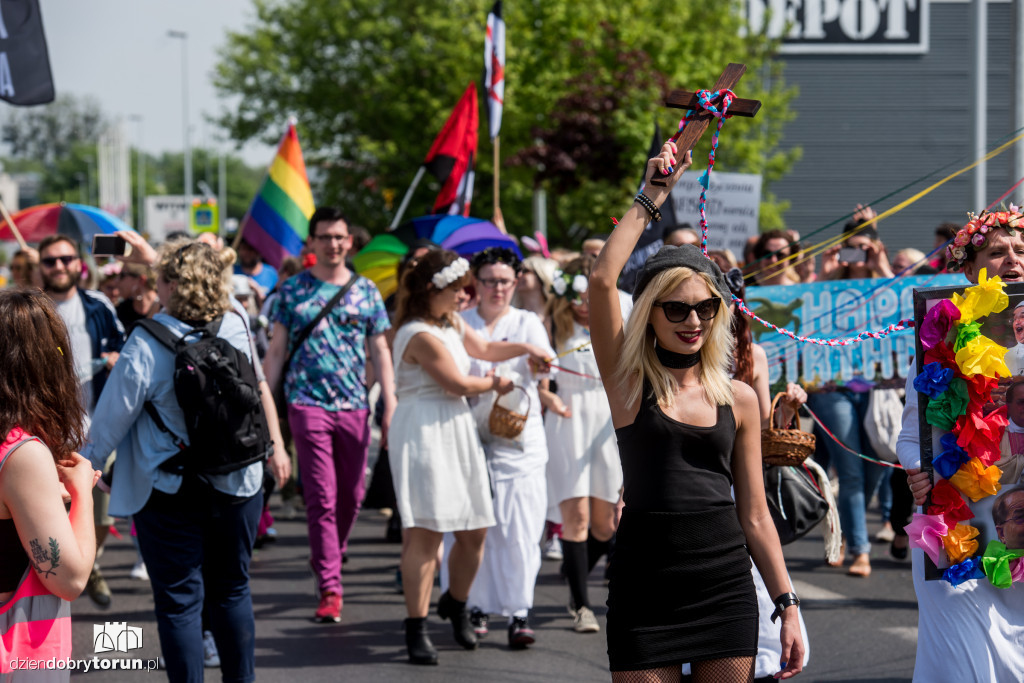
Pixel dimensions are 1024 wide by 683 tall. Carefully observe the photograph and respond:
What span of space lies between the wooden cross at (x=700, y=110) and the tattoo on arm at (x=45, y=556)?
5.94 feet

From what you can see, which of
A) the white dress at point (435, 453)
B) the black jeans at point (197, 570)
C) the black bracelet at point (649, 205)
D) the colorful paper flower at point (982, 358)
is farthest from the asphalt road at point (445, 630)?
the black bracelet at point (649, 205)

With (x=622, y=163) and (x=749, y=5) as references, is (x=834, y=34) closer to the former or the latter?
(x=749, y=5)

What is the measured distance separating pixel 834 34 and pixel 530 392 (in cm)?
2942

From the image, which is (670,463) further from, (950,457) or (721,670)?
(950,457)

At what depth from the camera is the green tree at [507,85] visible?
63.9 ft

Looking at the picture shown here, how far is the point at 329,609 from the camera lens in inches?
265

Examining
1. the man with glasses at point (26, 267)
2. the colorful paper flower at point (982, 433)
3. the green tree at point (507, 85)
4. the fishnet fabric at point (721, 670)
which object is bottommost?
the fishnet fabric at point (721, 670)

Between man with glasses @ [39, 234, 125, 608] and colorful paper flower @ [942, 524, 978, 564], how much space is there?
507 cm

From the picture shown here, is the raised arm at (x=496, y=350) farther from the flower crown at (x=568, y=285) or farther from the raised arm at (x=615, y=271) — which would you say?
the raised arm at (x=615, y=271)

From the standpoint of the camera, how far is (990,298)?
11.2 feet

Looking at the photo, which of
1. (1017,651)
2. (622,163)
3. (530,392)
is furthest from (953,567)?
(622,163)

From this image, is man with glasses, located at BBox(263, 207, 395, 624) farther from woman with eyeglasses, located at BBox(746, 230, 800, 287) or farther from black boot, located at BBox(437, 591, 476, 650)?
woman with eyeglasses, located at BBox(746, 230, 800, 287)

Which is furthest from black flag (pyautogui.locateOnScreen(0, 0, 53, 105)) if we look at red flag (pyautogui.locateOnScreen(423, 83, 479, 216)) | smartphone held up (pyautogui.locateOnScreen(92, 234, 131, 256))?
red flag (pyautogui.locateOnScreen(423, 83, 479, 216))

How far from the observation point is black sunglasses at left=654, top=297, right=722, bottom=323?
10.8 ft
